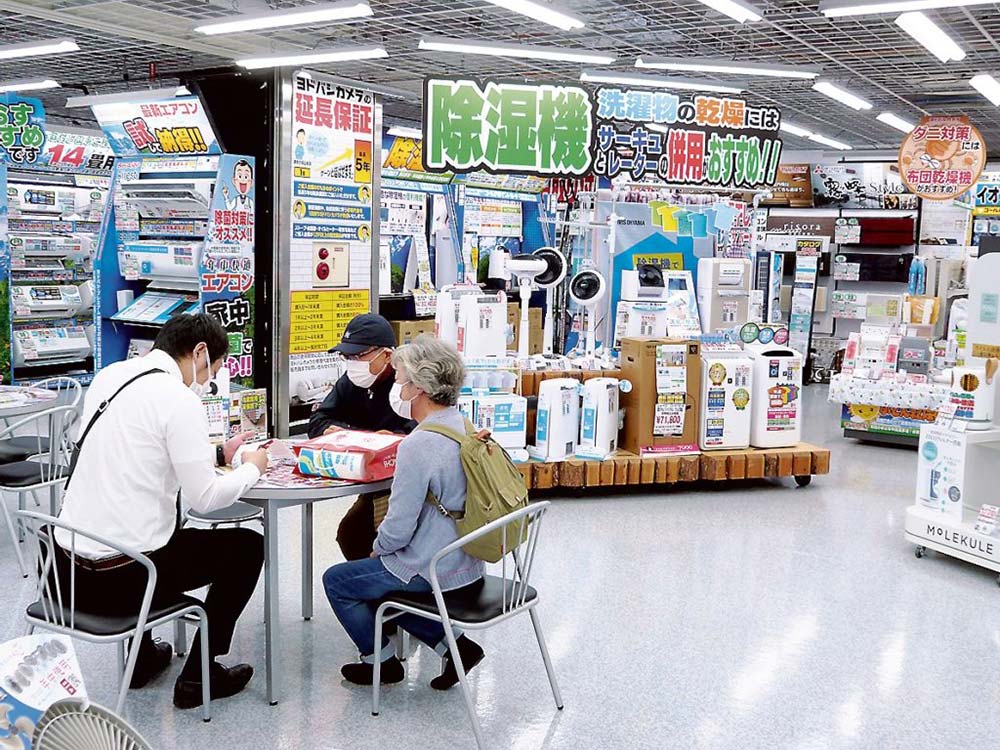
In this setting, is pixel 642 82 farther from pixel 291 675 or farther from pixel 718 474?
pixel 291 675

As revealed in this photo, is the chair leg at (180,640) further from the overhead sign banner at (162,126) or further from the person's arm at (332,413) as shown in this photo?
the overhead sign banner at (162,126)

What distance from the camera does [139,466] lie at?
3.01 m

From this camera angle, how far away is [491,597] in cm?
330

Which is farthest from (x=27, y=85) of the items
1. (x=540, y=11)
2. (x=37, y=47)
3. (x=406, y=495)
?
(x=406, y=495)

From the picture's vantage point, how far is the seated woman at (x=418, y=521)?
3.22m

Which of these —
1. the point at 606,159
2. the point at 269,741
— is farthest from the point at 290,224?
the point at 269,741

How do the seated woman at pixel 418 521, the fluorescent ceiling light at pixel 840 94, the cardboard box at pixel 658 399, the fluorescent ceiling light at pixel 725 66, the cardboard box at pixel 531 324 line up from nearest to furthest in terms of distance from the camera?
the seated woman at pixel 418 521
the cardboard box at pixel 658 399
the fluorescent ceiling light at pixel 725 66
the cardboard box at pixel 531 324
the fluorescent ceiling light at pixel 840 94

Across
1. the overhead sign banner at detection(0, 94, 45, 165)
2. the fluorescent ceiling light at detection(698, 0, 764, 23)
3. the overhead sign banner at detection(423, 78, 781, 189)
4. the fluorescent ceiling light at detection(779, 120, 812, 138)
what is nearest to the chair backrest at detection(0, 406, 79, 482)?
the overhead sign banner at detection(423, 78, 781, 189)

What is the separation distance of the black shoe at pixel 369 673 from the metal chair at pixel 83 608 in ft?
2.47

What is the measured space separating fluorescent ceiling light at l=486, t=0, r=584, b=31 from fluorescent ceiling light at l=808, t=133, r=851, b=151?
34.4ft

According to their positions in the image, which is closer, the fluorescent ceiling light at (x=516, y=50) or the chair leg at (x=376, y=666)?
the chair leg at (x=376, y=666)

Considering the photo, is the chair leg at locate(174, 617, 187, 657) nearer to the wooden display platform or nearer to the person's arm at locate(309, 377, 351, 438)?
the person's arm at locate(309, 377, 351, 438)

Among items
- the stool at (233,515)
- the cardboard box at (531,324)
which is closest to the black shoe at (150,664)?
the stool at (233,515)

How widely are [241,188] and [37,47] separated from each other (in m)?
6.08
